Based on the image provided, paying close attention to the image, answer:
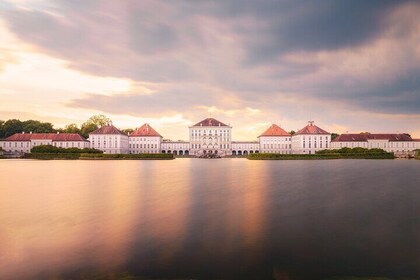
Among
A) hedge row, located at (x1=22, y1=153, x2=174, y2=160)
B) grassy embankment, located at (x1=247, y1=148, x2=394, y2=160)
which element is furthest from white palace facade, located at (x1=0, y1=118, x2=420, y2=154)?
hedge row, located at (x1=22, y1=153, x2=174, y2=160)

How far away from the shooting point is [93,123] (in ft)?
380

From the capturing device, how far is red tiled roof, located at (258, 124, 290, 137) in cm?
10638

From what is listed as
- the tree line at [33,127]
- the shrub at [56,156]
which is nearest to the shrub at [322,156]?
the shrub at [56,156]

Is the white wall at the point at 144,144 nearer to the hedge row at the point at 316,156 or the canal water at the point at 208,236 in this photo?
the hedge row at the point at 316,156

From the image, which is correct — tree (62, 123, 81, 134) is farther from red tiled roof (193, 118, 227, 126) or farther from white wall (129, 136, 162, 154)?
red tiled roof (193, 118, 227, 126)

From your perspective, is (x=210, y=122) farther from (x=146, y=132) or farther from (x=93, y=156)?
(x=93, y=156)

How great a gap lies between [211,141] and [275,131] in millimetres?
19427

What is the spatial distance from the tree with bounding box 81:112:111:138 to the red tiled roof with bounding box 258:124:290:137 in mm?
49365

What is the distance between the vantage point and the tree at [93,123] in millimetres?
110938

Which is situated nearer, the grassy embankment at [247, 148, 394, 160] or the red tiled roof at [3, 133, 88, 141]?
the grassy embankment at [247, 148, 394, 160]

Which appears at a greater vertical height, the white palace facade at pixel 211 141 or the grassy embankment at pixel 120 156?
the white palace facade at pixel 211 141

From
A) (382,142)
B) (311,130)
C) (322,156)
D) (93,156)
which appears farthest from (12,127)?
(382,142)

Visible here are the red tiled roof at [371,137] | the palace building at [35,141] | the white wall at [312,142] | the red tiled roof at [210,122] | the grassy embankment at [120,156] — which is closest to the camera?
the grassy embankment at [120,156]

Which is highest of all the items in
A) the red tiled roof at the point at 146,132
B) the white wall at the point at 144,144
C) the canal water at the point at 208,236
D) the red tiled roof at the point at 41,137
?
the red tiled roof at the point at 146,132
